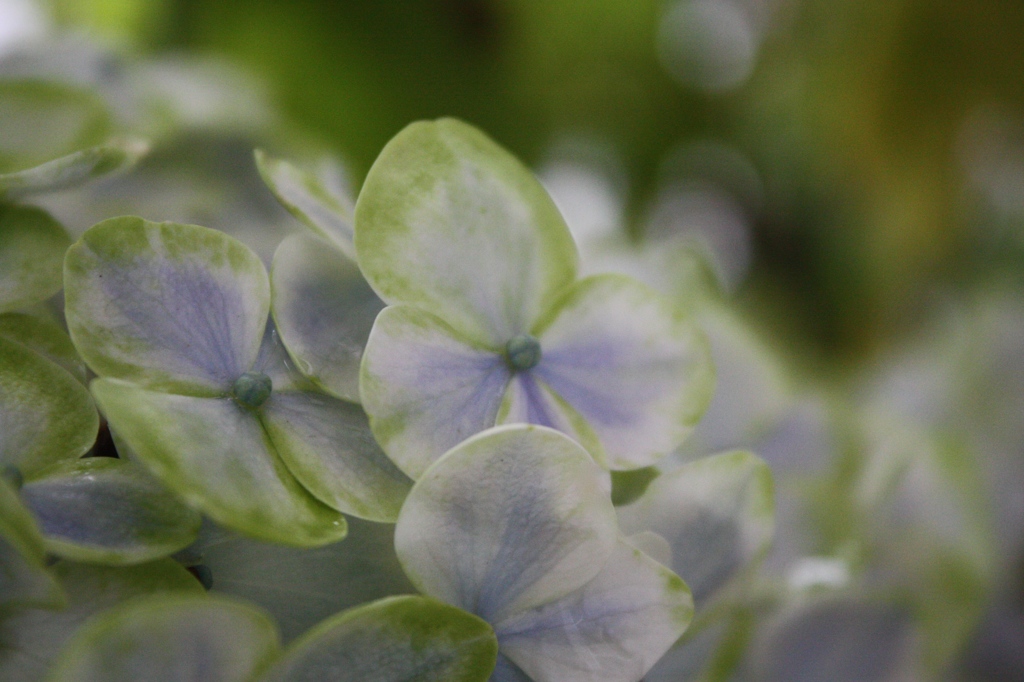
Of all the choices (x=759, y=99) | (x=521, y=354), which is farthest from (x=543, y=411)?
(x=759, y=99)

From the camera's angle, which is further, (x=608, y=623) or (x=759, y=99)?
(x=759, y=99)

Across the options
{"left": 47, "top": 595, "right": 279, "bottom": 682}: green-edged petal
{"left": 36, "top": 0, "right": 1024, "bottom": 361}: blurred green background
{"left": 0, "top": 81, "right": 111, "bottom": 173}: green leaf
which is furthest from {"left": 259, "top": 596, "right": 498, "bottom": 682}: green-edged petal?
{"left": 36, "top": 0, "right": 1024, "bottom": 361}: blurred green background

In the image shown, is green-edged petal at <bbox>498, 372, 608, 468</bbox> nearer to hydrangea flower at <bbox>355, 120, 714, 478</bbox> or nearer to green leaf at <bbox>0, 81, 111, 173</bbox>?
hydrangea flower at <bbox>355, 120, 714, 478</bbox>

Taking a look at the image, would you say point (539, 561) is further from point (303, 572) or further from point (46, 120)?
point (46, 120)

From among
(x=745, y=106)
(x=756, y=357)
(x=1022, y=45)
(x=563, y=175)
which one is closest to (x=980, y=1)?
(x=1022, y=45)

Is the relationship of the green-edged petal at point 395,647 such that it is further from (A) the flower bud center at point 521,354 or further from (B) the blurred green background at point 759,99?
(B) the blurred green background at point 759,99

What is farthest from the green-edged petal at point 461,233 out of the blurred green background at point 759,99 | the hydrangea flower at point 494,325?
the blurred green background at point 759,99
